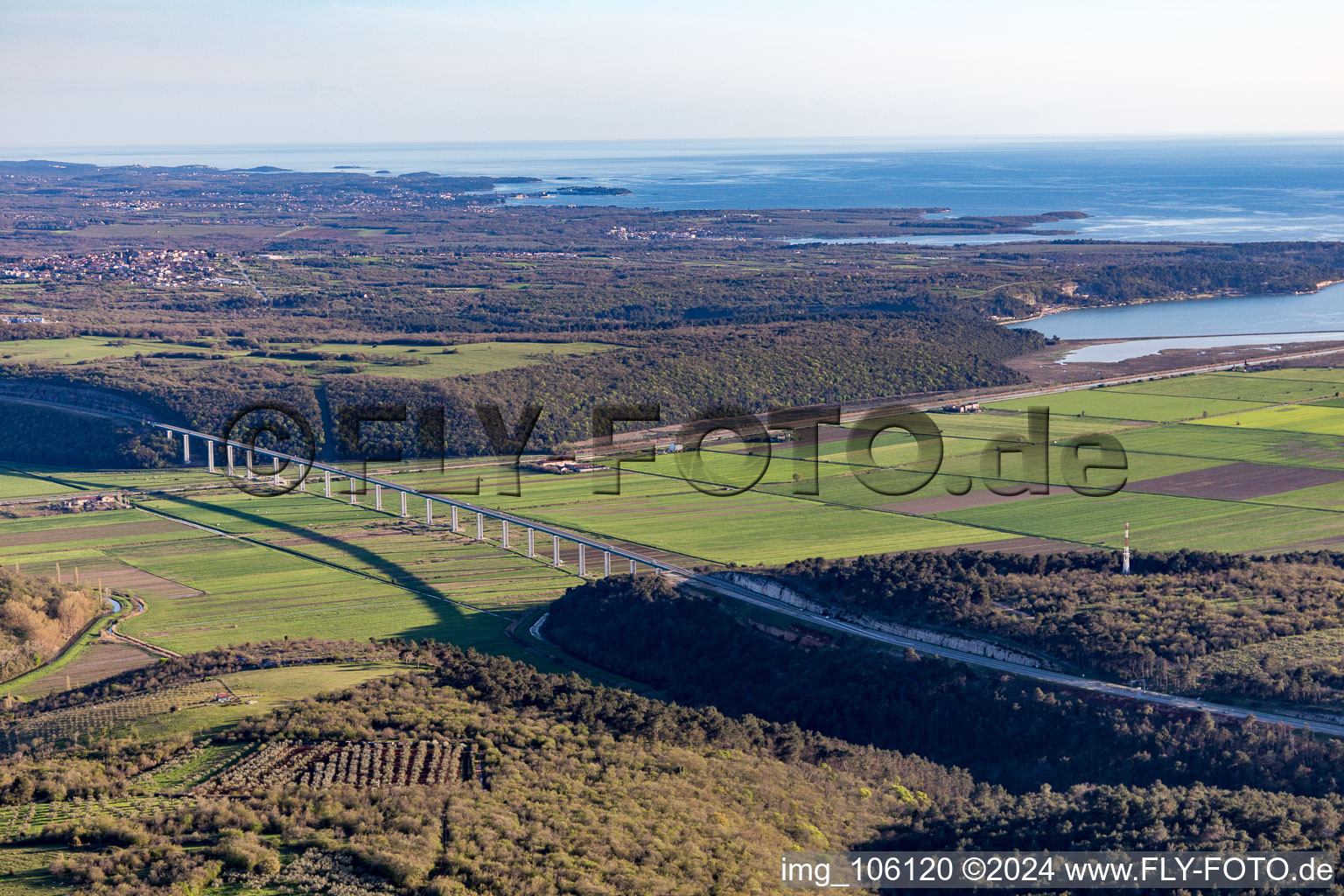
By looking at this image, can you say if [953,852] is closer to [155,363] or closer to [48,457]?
[48,457]

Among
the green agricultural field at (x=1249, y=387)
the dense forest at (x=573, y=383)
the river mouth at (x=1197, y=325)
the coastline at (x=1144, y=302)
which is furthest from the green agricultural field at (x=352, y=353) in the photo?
the coastline at (x=1144, y=302)

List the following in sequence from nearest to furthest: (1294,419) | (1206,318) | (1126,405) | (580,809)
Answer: (580,809), (1294,419), (1126,405), (1206,318)

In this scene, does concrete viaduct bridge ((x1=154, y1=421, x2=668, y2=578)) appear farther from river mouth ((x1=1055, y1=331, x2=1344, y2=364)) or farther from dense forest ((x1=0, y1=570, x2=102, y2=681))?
river mouth ((x1=1055, y1=331, x2=1344, y2=364))

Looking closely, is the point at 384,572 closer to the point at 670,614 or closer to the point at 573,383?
the point at 670,614

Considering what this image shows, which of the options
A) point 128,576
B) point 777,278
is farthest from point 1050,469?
point 777,278

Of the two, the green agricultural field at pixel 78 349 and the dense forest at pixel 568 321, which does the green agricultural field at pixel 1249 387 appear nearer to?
the dense forest at pixel 568 321

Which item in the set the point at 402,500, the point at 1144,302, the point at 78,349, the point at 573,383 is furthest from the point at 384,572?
the point at 1144,302
